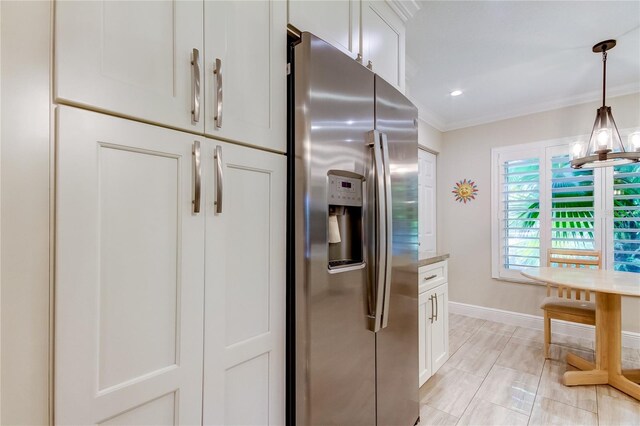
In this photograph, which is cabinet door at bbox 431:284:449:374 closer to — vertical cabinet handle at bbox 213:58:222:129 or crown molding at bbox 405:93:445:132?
vertical cabinet handle at bbox 213:58:222:129

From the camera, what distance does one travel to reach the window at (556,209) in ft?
9.77

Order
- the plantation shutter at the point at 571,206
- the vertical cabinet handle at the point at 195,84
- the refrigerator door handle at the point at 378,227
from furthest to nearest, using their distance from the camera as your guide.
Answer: the plantation shutter at the point at 571,206
the refrigerator door handle at the point at 378,227
the vertical cabinet handle at the point at 195,84

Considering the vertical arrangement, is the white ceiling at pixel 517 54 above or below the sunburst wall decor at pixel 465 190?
above

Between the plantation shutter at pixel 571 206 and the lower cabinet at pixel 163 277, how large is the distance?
358 centimetres

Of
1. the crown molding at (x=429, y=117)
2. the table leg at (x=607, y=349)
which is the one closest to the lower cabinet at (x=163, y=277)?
the table leg at (x=607, y=349)

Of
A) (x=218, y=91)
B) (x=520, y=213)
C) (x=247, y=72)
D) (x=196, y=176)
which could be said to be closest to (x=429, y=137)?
(x=520, y=213)

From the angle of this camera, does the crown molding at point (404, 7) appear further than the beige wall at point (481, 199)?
No

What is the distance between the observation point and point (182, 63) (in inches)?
32.2

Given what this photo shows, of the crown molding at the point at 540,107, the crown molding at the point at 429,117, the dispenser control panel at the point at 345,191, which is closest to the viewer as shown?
the dispenser control panel at the point at 345,191

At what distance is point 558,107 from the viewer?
3.40 metres

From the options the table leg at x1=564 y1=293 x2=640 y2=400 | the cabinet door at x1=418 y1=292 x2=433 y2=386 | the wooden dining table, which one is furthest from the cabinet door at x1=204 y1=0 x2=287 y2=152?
the table leg at x1=564 y1=293 x2=640 y2=400

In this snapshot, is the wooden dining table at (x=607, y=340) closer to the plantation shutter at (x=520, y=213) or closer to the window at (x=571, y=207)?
the window at (x=571, y=207)

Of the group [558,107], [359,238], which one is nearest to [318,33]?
[359,238]

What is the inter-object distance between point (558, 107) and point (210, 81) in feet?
13.1
